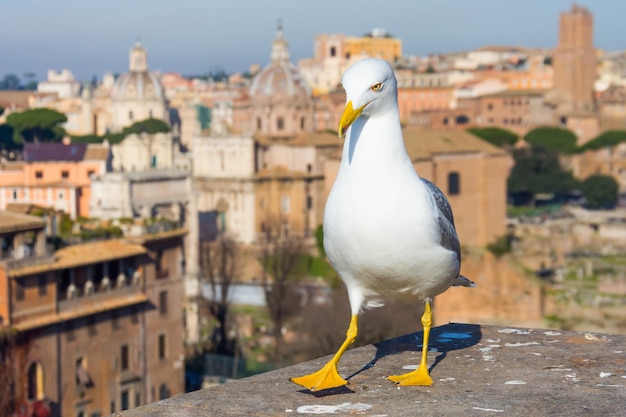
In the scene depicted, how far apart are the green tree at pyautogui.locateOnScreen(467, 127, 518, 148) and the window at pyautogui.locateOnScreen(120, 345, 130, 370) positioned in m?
31.0

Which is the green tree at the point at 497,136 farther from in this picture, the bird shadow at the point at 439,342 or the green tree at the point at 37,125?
the bird shadow at the point at 439,342

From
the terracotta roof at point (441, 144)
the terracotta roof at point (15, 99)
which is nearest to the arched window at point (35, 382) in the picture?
the terracotta roof at point (441, 144)

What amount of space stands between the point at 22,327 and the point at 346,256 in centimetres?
1183

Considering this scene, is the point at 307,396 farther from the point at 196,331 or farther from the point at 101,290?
the point at 196,331

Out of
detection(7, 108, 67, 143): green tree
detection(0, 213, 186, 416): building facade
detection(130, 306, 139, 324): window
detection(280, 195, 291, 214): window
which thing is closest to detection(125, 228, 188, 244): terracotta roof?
detection(0, 213, 186, 416): building facade

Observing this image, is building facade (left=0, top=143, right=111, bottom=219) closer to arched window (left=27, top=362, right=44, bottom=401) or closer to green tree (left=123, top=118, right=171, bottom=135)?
arched window (left=27, top=362, right=44, bottom=401)

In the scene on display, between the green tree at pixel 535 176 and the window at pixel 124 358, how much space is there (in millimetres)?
27358

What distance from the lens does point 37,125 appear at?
47.1m

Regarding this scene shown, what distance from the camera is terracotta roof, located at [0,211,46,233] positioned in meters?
15.4

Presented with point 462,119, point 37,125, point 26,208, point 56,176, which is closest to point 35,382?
point 26,208

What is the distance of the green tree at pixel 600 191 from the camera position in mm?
43500

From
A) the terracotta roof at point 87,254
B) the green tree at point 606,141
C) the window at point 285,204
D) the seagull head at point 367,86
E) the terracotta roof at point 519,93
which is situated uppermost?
the terracotta roof at point 519,93

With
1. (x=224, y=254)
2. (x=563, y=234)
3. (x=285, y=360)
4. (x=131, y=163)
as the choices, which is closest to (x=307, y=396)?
(x=285, y=360)

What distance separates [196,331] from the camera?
2255 centimetres
